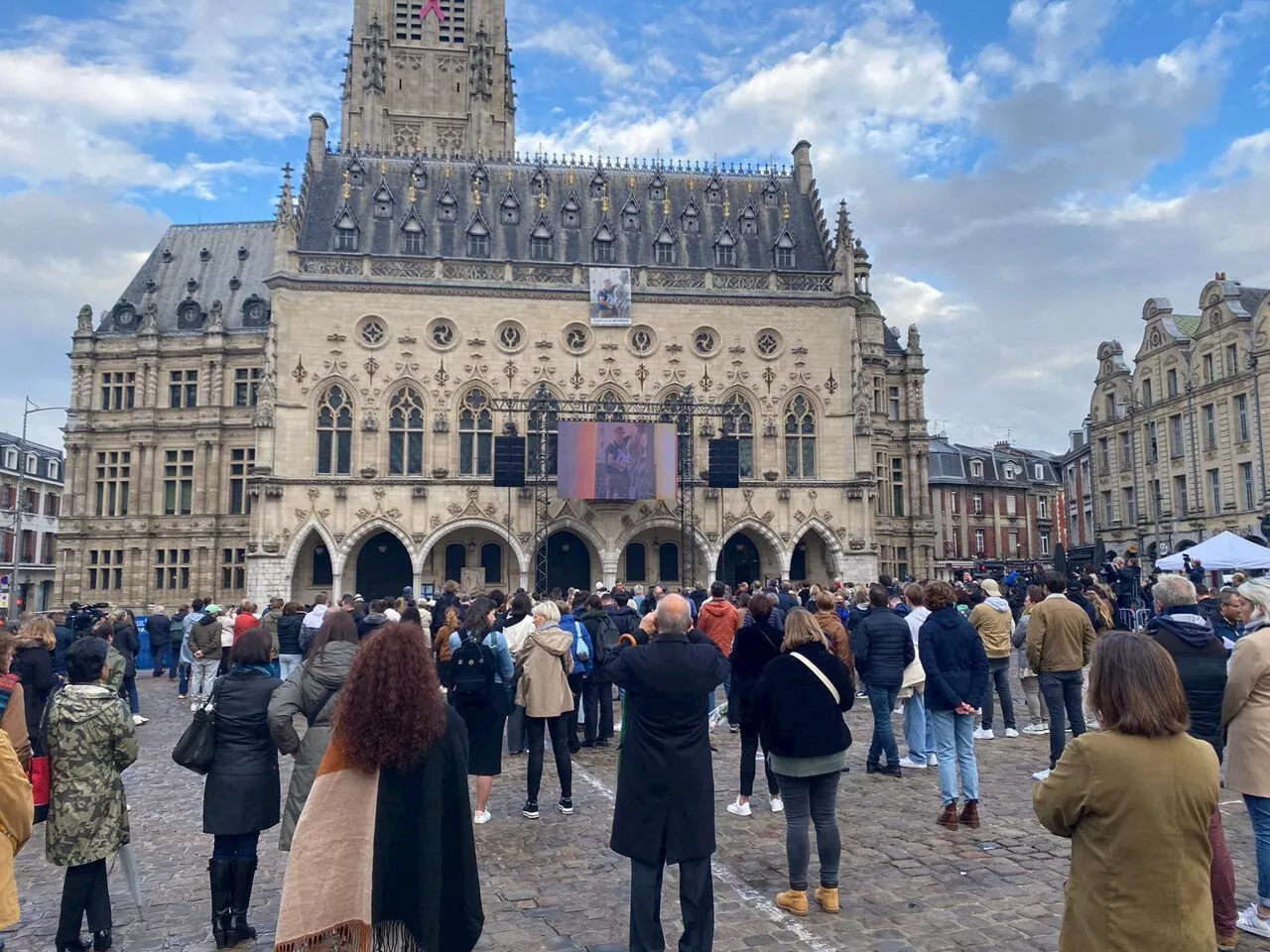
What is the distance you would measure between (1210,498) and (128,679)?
129ft

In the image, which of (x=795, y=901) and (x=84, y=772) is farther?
(x=795, y=901)

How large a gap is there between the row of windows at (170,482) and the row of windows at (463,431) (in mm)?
7237

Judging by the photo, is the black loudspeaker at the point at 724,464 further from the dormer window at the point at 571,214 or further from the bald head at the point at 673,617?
the bald head at the point at 673,617

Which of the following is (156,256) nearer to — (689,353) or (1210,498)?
(689,353)

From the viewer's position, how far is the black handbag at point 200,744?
18.0 feet

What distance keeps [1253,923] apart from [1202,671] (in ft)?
5.18

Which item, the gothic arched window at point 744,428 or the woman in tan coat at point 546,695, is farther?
the gothic arched window at point 744,428

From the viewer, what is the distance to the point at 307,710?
5.59m

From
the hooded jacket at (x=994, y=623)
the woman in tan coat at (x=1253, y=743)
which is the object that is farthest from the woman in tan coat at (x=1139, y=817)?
the hooded jacket at (x=994, y=623)

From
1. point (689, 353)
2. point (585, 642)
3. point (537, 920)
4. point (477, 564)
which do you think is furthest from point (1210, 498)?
point (537, 920)

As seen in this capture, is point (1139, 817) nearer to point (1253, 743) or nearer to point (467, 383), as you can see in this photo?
point (1253, 743)

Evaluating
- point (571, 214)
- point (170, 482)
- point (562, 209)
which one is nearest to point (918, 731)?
point (571, 214)

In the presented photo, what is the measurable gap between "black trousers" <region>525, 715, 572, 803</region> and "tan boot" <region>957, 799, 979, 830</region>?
368cm

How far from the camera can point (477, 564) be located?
34.0 metres
